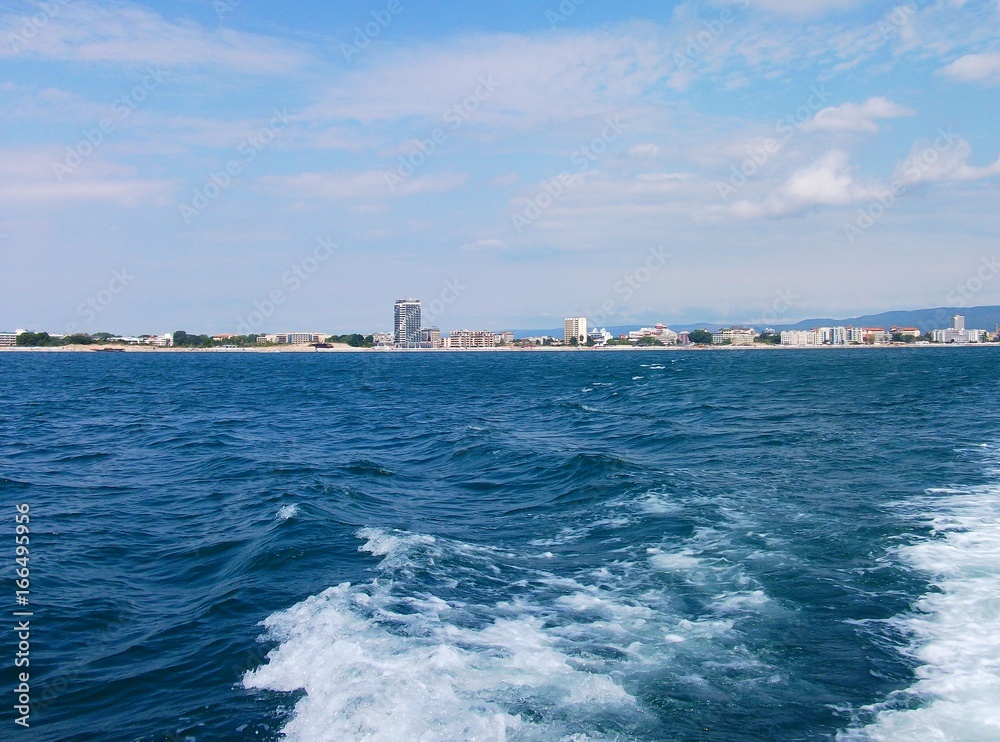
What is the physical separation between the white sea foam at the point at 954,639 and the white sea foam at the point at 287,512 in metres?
13.5

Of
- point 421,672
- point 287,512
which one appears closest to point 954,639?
point 421,672

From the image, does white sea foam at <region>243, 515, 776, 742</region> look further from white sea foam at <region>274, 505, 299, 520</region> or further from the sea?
white sea foam at <region>274, 505, 299, 520</region>

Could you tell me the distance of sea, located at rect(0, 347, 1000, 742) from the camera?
29.3ft

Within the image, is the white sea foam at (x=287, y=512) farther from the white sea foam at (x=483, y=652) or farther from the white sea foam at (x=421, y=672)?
the white sea foam at (x=421, y=672)

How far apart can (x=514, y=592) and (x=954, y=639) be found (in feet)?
22.5

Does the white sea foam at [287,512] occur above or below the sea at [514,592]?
above

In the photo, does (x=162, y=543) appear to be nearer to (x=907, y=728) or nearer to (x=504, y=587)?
(x=504, y=587)

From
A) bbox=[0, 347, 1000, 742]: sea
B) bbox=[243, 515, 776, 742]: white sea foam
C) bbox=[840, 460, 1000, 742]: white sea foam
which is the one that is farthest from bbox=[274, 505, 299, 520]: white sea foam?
bbox=[840, 460, 1000, 742]: white sea foam

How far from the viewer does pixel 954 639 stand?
1075 centimetres

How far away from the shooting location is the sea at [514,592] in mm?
8938

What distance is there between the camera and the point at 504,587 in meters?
13.5

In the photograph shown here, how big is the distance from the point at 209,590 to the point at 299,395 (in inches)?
2032

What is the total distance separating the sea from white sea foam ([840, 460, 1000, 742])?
5 cm

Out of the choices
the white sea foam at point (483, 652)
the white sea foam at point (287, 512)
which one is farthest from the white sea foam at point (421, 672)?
the white sea foam at point (287, 512)
